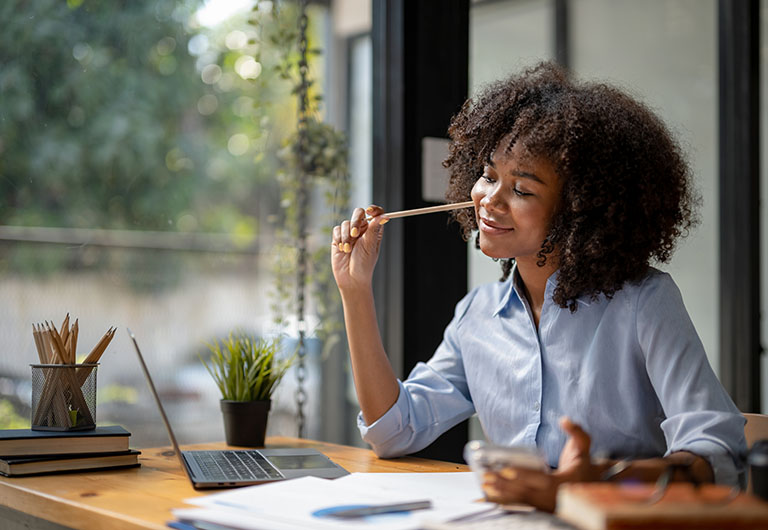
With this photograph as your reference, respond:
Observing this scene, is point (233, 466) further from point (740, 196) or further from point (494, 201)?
point (740, 196)

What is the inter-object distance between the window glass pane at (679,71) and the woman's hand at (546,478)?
2374mm

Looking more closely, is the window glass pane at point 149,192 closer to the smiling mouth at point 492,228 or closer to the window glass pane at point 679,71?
the smiling mouth at point 492,228

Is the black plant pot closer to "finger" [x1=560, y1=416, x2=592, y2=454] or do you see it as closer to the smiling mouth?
the smiling mouth

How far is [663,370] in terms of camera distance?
1.33 metres

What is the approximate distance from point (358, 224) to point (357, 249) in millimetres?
58

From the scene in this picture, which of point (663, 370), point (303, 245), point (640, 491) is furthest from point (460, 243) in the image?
point (640, 491)

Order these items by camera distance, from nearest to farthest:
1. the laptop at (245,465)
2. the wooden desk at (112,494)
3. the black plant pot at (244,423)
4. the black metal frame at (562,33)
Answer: the wooden desk at (112,494)
the laptop at (245,465)
the black plant pot at (244,423)
the black metal frame at (562,33)

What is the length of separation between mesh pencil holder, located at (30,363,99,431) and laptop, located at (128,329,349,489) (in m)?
0.15

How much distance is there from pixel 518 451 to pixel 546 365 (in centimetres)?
60

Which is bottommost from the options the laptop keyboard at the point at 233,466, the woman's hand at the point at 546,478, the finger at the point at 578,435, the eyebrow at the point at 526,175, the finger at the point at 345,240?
the laptop keyboard at the point at 233,466

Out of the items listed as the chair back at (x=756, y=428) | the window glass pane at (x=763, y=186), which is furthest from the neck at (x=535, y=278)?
the window glass pane at (x=763, y=186)

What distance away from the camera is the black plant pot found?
1.71 m

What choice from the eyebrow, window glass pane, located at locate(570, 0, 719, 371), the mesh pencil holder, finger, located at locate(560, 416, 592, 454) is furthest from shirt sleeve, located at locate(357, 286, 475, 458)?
window glass pane, located at locate(570, 0, 719, 371)

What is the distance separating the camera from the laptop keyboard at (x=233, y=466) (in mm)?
1285
